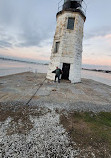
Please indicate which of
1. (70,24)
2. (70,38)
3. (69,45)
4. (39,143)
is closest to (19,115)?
(39,143)

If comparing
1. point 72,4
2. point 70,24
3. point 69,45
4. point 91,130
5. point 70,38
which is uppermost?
point 72,4

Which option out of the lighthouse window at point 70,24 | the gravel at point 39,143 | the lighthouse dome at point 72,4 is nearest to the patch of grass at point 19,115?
the gravel at point 39,143

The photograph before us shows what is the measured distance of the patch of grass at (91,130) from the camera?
8.90 ft

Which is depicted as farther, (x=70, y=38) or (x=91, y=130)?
(x=70, y=38)

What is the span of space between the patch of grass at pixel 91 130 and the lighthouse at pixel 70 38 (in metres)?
8.91

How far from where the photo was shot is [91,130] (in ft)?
11.1

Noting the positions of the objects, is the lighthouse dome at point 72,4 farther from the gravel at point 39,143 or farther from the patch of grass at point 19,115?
the gravel at point 39,143

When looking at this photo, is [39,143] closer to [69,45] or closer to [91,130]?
[91,130]

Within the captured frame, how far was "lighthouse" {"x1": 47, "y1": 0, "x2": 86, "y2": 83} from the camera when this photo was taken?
42.1ft

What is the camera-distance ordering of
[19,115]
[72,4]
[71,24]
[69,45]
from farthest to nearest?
1. [72,4]
2. [71,24]
3. [69,45]
4. [19,115]

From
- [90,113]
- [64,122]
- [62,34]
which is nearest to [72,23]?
[62,34]

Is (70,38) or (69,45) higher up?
(70,38)

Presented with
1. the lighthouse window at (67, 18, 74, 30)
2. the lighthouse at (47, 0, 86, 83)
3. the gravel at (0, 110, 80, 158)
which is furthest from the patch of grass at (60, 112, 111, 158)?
the lighthouse window at (67, 18, 74, 30)

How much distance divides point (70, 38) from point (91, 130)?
1213cm
